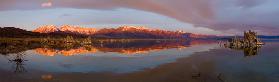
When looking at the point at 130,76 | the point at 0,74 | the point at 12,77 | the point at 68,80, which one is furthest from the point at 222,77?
the point at 0,74

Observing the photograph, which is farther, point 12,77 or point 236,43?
point 236,43

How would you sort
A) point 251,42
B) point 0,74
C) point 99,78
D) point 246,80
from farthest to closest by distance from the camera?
1. point 251,42
2. point 0,74
3. point 99,78
4. point 246,80

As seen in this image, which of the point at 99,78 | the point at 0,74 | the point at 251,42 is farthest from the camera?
the point at 251,42

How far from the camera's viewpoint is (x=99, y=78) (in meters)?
35.0

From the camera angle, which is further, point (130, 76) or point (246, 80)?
point (130, 76)

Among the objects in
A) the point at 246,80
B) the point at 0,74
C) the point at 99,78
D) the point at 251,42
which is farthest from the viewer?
the point at 251,42

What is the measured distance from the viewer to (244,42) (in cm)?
14375

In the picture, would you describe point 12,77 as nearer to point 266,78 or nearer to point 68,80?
point 68,80

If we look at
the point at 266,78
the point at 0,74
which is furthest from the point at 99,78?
the point at 266,78

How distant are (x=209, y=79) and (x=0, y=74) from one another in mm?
23014

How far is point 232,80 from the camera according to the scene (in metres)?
33.1

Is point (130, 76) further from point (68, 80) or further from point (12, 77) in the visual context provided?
point (12, 77)

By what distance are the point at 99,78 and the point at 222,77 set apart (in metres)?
12.8

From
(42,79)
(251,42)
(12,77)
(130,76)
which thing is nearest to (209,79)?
(130,76)
